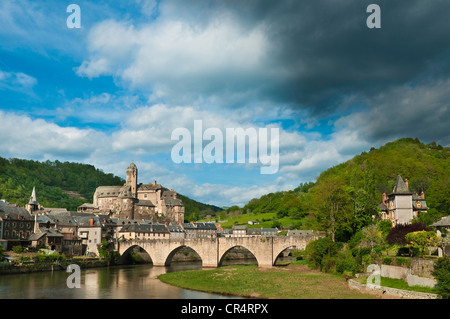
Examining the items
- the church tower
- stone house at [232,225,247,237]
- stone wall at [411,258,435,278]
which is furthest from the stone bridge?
the church tower

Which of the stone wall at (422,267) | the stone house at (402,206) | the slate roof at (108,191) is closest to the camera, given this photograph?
the stone wall at (422,267)

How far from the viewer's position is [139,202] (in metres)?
120

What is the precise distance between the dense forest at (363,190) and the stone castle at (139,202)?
42661 mm

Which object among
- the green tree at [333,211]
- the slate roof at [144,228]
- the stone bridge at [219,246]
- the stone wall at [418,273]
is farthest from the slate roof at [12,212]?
the stone wall at [418,273]

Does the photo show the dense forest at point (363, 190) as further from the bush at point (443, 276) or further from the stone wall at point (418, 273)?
the bush at point (443, 276)

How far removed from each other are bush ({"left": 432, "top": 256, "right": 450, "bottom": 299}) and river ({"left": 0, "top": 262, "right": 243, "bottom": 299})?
65.6 ft

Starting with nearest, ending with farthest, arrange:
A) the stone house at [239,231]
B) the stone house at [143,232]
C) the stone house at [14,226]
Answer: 1. the stone house at [14,226]
2. the stone house at [143,232]
3. the stone house at [239,231]

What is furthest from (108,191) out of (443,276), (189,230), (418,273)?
(443,276)

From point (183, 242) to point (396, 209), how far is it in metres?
37.3

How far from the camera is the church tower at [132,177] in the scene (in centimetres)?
12594

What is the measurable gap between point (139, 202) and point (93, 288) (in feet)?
246

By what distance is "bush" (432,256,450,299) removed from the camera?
30203mm

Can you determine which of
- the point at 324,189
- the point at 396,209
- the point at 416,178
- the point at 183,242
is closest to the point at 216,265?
the point at 183,242

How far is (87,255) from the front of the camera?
77000mm
